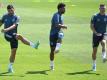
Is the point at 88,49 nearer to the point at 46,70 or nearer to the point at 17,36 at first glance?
the point at 46,70

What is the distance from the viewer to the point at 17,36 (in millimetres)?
16562

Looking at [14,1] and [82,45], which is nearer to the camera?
[82,45]

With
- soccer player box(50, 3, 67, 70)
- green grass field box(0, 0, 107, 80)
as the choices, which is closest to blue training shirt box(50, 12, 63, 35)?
soccer player box(50, 3, 67, 70)

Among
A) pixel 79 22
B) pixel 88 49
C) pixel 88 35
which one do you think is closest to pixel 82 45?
pixel 88 49

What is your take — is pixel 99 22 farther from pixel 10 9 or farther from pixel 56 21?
pixel 10 9

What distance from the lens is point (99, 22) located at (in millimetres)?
17609

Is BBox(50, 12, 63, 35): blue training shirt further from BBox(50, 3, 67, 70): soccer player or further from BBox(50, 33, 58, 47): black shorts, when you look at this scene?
BBox(50, 33, 58, 47): black shorts

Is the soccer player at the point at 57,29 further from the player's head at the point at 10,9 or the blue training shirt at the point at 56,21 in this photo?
the player's head at the point at 10,9

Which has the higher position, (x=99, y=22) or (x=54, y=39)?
(x=99, y=22)

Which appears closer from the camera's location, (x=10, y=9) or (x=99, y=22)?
(x=10, y=9)

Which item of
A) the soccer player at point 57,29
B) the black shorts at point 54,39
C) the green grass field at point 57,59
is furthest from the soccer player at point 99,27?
the black shorts at point 54,39

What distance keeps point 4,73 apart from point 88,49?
7.62 m

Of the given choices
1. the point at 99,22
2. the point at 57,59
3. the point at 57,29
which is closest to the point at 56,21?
the point at 57,29

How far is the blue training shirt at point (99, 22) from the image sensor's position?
57.6 ft
